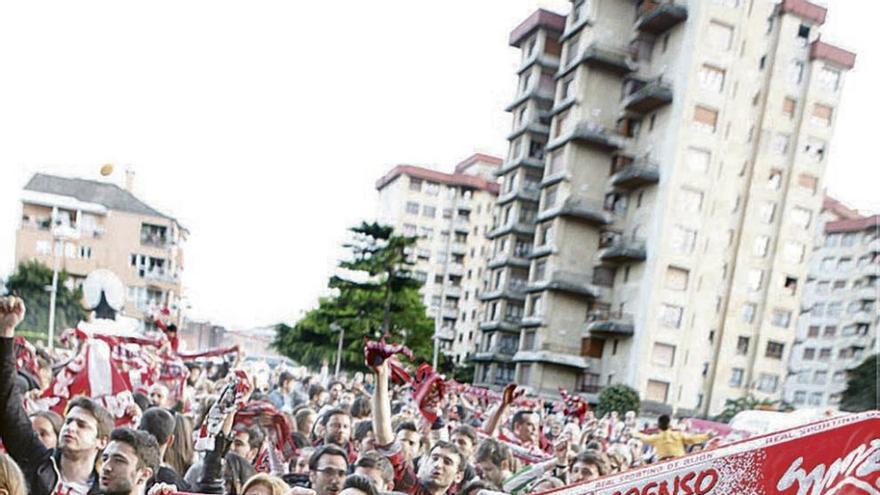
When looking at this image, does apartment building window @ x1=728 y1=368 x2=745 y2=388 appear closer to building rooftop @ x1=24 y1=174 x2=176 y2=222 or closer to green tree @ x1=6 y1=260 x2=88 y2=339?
green tree @ x1=6 y1=260 x2=88 y2=339

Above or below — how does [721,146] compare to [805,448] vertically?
above

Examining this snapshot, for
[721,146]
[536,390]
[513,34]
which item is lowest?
[536,390]

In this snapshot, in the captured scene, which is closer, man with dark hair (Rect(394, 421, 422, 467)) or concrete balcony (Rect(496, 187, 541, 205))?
man with dark hair (Rect(394, 421, 422, 467))

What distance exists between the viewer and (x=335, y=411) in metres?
5.86

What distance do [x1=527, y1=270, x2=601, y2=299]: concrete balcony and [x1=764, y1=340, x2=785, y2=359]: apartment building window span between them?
30.9 feet

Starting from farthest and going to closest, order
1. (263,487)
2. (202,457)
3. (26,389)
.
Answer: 1. (26,389)
2. (202,457)
3. (263,487)

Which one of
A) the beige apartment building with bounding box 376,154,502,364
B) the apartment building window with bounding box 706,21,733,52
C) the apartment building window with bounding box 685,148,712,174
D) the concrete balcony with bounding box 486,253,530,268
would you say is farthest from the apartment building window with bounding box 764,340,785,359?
the beige apartment building with bounding box 376,154,502,364

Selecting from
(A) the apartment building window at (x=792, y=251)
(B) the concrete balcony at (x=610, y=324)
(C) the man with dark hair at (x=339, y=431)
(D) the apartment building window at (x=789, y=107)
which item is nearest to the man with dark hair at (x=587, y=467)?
(C) the man with dark hair at (x=339, y=431)

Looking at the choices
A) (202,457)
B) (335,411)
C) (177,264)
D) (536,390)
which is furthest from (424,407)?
(177,264)

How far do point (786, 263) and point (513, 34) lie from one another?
23.1 meters

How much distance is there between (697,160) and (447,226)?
36451mm

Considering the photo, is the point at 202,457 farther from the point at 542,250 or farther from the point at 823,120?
the point at 823,120

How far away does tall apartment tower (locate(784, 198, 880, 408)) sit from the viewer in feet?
205

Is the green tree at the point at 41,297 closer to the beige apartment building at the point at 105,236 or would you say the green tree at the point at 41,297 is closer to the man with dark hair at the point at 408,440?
the beige apartment building at the point at 105,236
